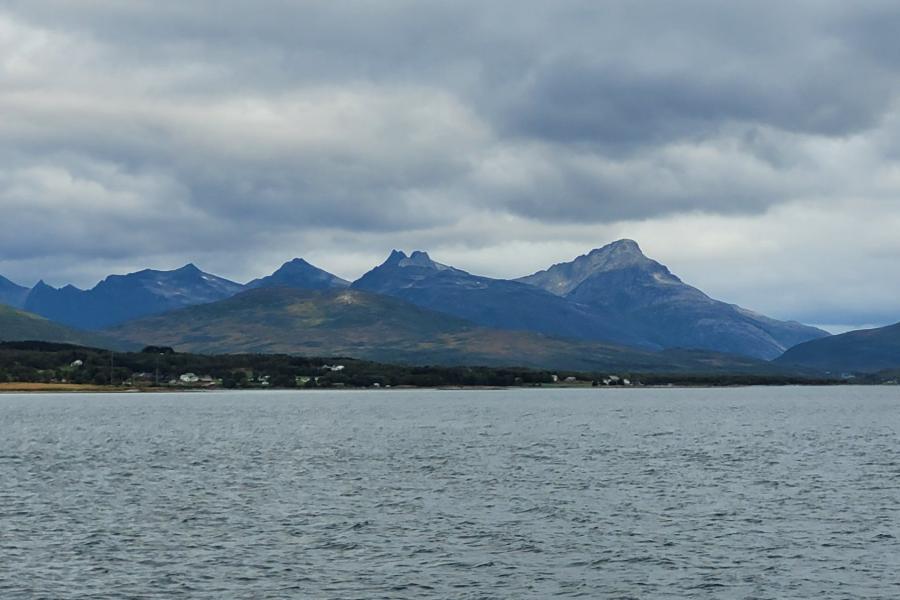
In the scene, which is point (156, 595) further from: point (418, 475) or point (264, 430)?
point (264, 430)

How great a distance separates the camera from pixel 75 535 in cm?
7275

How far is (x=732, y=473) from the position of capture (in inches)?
4515

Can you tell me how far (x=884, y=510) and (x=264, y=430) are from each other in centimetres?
13059

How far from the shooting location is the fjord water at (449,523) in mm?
58625

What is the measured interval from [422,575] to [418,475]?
52.4 meters

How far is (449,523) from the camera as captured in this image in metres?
79.4

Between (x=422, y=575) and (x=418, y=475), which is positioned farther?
(x=418, y=475)

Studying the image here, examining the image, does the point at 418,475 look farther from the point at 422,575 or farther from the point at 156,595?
the point at 156,595

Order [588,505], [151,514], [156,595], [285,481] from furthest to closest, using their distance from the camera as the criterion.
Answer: [285,481]
[588,505]
[151,514]
[156,595]

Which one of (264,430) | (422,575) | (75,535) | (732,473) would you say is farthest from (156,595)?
(264,430)

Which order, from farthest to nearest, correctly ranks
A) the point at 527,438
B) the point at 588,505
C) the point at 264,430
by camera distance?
the point at 264,430
the point at 527,438
the point at 588,505

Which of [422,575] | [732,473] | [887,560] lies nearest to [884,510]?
[887,560]

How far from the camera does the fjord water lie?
192ft

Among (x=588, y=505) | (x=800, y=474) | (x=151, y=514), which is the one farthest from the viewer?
(x=800, y=474)
